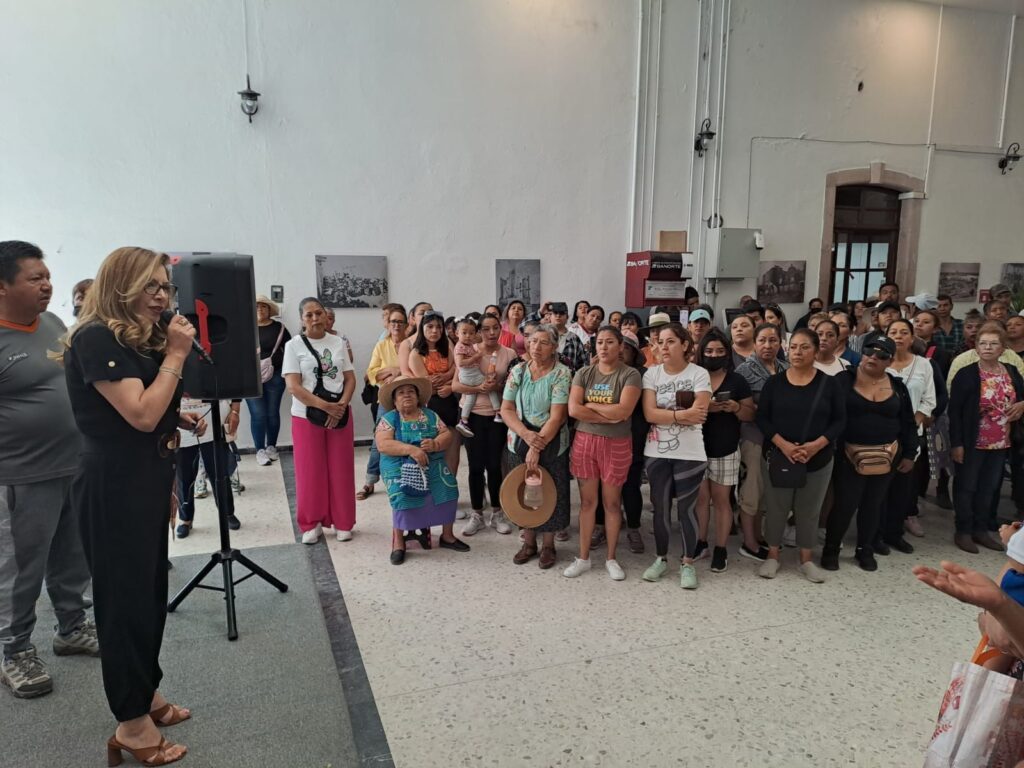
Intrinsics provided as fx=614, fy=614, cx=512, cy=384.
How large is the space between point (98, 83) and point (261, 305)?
8.52ft

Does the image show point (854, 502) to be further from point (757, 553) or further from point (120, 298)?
point (120, 298)

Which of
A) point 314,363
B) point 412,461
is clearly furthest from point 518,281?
point 412,461

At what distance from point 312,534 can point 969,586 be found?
3.85 meters

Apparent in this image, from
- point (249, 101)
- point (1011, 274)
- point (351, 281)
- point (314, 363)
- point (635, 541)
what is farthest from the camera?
point (1011, 274)

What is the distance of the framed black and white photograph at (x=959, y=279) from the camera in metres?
9.35

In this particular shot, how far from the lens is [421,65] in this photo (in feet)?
22.3

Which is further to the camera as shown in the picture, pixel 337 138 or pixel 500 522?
pixel 337 138

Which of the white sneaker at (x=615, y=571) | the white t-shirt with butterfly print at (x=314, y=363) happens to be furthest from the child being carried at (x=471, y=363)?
the white sneaker at (x=615, y=571)

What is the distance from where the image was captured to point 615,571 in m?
3.81

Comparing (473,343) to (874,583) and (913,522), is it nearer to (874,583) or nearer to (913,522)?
(874,583)

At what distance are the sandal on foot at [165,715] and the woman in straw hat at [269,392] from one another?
158 inches

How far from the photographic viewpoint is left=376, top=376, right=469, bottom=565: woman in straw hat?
401cm

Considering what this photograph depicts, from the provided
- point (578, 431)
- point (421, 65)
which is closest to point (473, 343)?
point (578, 431)

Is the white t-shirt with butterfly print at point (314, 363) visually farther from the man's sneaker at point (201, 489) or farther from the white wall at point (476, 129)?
the white wall at point (476, 129)
